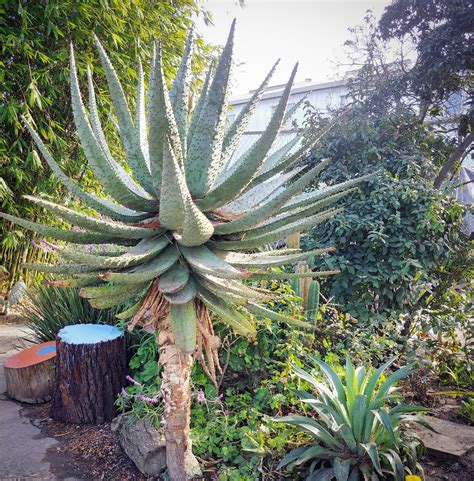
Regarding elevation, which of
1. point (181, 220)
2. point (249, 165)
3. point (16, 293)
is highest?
point (249, 165)

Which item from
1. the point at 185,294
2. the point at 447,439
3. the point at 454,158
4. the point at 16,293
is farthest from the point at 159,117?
the point at 16,293

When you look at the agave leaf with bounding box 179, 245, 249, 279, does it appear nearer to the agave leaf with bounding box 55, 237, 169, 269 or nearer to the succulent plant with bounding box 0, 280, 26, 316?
the agave leaf with bounding box 55, 237, 169, 269

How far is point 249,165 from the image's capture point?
1.13 metres

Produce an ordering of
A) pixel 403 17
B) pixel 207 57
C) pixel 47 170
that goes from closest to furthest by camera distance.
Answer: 1. pixel 403 17
2. pixel 47 170
3. pixel 207 57

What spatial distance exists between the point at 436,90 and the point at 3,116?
474 centimetres

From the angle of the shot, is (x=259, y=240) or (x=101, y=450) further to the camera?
(x=101, y=450)

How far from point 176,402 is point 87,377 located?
3.67 feet

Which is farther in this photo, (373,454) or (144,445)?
(144,445)

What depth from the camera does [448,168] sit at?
13.0ft

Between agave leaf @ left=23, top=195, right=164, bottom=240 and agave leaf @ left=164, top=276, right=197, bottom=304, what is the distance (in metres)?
0.20

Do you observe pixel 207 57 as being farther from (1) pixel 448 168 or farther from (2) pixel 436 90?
(1) pixel 448 168

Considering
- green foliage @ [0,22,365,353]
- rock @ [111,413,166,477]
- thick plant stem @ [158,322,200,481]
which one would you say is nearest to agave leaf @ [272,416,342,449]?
thick plant stem @ [158,322,200,481]

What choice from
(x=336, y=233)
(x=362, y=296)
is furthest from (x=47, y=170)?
(x=362, y=296)

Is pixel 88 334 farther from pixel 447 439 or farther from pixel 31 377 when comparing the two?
pixel 447 439
